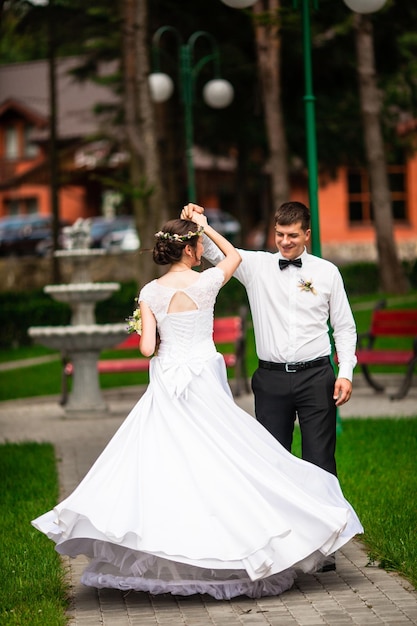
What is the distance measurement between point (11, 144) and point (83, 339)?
54689 mm

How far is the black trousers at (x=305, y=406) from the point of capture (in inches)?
280

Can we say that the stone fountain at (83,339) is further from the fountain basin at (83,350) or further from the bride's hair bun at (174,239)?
the bride's hair bun at (174,239)

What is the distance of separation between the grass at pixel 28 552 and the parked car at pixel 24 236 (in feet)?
120

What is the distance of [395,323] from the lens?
55.9ft

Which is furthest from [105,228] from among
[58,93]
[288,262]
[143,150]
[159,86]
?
[288,262]

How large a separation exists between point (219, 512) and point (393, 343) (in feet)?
48.4

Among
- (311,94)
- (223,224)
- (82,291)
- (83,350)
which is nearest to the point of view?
(311,94)

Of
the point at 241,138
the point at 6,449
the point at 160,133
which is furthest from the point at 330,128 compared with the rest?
the point at 6,449

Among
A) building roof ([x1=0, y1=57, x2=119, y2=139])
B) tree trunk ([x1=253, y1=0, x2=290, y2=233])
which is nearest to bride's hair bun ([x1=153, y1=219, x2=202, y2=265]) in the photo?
tree trunk ([x1=253, y1=0, x2=290, y2=233])

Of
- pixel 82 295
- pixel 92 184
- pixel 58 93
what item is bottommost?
pixel 82 295

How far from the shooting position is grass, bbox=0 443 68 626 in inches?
248

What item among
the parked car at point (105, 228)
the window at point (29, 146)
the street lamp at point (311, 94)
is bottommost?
the street lamp at point (311, 94)

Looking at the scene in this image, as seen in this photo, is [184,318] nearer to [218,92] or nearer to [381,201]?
[218,92]

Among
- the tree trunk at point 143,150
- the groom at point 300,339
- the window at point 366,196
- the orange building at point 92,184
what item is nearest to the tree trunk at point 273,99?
the tree trunk at point 143,150
